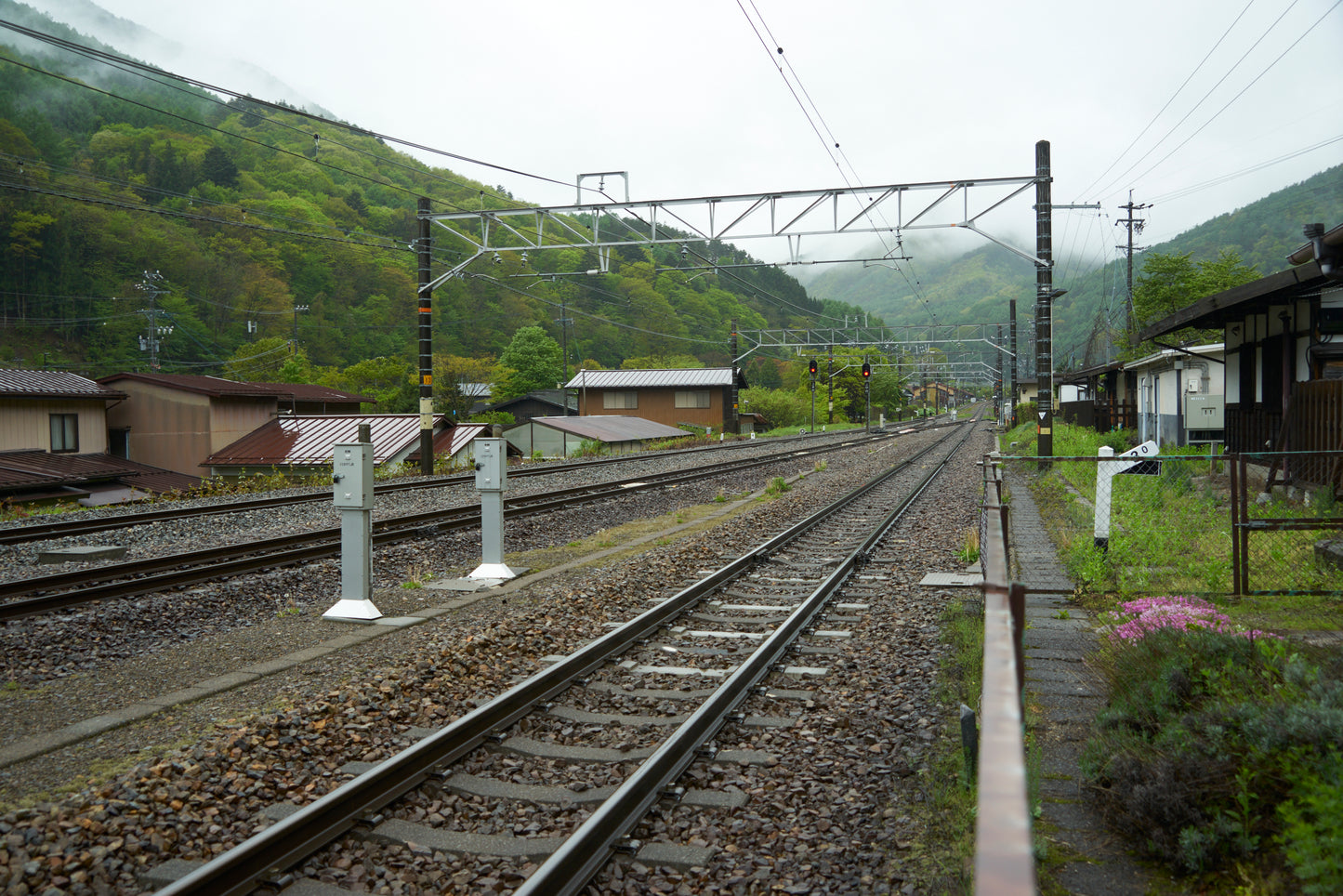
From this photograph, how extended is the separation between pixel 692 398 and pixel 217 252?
40.4 meters

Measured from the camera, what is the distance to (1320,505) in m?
10.0

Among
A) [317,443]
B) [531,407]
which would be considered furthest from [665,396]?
[317,443]

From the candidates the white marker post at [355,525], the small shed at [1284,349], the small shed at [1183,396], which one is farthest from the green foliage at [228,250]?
the white marker post at [355,525]

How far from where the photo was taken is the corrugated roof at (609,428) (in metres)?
42.2

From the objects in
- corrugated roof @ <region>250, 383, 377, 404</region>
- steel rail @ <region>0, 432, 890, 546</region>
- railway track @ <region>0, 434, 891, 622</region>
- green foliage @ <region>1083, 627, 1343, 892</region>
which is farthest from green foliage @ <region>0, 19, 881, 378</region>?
green foliage @ <region>1083, 627, 1343, 892</region>

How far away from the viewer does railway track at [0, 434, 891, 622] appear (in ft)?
29.2

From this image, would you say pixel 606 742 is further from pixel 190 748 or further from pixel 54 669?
pixel 54 669

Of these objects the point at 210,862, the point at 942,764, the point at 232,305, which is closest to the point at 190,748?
the point at 210,862

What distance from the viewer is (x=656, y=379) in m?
62.5

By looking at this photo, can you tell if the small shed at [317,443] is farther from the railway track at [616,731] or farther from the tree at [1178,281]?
the tree at [1178,281]

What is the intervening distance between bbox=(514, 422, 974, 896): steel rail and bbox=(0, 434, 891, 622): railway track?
22.2 feet

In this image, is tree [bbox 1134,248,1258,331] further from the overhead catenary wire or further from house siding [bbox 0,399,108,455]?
house siding [bbox 0,399,108,455]

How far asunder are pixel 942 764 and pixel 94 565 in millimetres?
10364

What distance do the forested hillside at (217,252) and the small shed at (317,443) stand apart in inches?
1008
